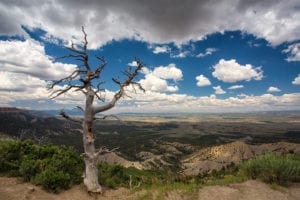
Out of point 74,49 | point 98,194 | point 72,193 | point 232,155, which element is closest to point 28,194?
point 72,193

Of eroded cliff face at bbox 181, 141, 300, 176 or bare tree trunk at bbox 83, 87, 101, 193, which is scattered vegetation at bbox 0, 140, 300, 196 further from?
eroded cliff face at bbox 181, 141, 300, 176

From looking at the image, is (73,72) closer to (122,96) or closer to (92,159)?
(122,96)

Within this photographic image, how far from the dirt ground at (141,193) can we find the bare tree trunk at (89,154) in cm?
37

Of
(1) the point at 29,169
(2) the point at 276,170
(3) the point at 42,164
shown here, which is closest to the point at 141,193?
(3) the point at 42,164

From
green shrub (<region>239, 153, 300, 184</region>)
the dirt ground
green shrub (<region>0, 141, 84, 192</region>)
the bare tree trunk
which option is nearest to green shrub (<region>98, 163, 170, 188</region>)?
the dirt ground

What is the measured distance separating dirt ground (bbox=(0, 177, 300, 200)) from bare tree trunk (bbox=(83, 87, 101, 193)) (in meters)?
0.37

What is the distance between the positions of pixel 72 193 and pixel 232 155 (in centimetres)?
10313

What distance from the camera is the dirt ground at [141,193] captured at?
988cm

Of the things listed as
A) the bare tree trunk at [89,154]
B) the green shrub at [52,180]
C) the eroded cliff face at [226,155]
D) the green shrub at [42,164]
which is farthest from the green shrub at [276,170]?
the eroded cliff face at [226,155]

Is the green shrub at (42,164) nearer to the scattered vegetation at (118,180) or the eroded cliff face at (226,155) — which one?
the scattered vegetation at (118,180)

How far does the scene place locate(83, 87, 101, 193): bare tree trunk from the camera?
36.1 feet

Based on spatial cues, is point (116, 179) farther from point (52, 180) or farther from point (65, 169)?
point (52, 180)

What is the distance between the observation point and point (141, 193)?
1074 cm

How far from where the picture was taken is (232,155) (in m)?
107
